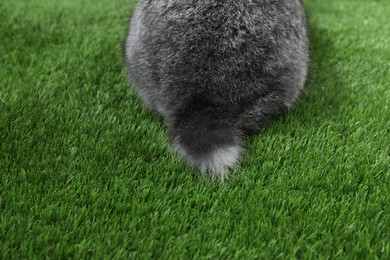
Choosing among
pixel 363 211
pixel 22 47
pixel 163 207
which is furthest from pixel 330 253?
pixel 22 47

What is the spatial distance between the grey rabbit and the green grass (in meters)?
0.12

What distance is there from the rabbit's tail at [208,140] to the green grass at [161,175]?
0.22ft

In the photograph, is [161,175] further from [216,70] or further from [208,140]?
[216,70]

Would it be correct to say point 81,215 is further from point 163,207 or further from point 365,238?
point 365,238

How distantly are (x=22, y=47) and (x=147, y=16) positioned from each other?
1.25 meters

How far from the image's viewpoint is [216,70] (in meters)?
2.56

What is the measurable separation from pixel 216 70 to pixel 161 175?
71 centimetres

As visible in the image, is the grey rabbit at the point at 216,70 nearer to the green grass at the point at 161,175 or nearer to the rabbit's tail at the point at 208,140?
the rabbit's tail at the point at 208,140

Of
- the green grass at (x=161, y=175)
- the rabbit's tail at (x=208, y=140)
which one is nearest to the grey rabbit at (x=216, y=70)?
the rabbit's tail at (x=208, y=140)

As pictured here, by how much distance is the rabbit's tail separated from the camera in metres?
2.33

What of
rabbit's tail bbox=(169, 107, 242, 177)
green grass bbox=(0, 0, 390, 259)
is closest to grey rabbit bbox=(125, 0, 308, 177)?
rabbit's tail bbox=(169, 107, 242, 177)

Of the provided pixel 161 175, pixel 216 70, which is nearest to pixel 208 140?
pixel 161 175

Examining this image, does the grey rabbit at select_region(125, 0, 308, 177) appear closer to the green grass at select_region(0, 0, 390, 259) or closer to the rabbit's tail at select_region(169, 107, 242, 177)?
the rabbit's tail at select_region(169, 107, 242, 177)

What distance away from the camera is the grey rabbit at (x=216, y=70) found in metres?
2.46
